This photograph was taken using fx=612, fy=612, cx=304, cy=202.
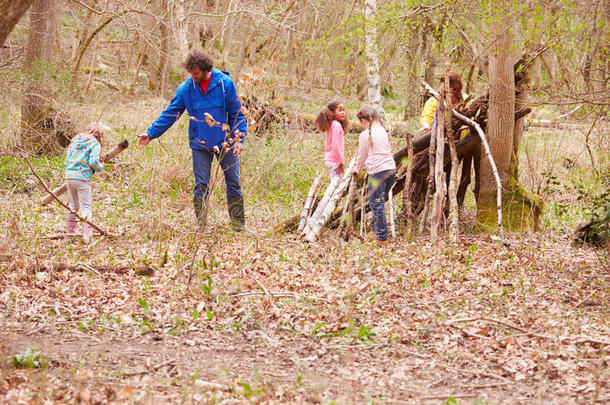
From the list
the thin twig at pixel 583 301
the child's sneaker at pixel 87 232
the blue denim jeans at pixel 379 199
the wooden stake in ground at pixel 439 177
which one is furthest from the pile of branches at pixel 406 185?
the thin twig at pixel 583 301

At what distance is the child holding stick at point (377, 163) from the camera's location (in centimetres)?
707

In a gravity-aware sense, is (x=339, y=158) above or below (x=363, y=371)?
above

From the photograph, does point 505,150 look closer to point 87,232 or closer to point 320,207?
point 320,207

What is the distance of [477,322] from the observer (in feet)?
14.9

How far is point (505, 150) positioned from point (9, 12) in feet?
18.5

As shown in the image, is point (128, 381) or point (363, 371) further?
point (363, 371)

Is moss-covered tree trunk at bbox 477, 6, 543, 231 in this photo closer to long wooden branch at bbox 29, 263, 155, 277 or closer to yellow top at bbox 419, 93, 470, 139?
yellow top at bbox 419, 93, 470, 139

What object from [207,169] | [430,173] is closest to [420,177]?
[430,173]

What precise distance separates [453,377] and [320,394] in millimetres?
872

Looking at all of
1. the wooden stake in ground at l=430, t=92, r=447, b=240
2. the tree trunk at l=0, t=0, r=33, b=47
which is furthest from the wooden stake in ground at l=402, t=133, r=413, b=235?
the tree trunk at l=0, t=0, r=33, b=47

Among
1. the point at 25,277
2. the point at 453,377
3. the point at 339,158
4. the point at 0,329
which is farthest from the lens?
the point at 339,158

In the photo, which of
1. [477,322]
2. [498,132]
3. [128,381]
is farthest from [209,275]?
[498,132]

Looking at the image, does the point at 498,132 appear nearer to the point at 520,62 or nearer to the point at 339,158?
the point at 520,62

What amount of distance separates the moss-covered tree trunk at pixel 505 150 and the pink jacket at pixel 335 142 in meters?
1.79
